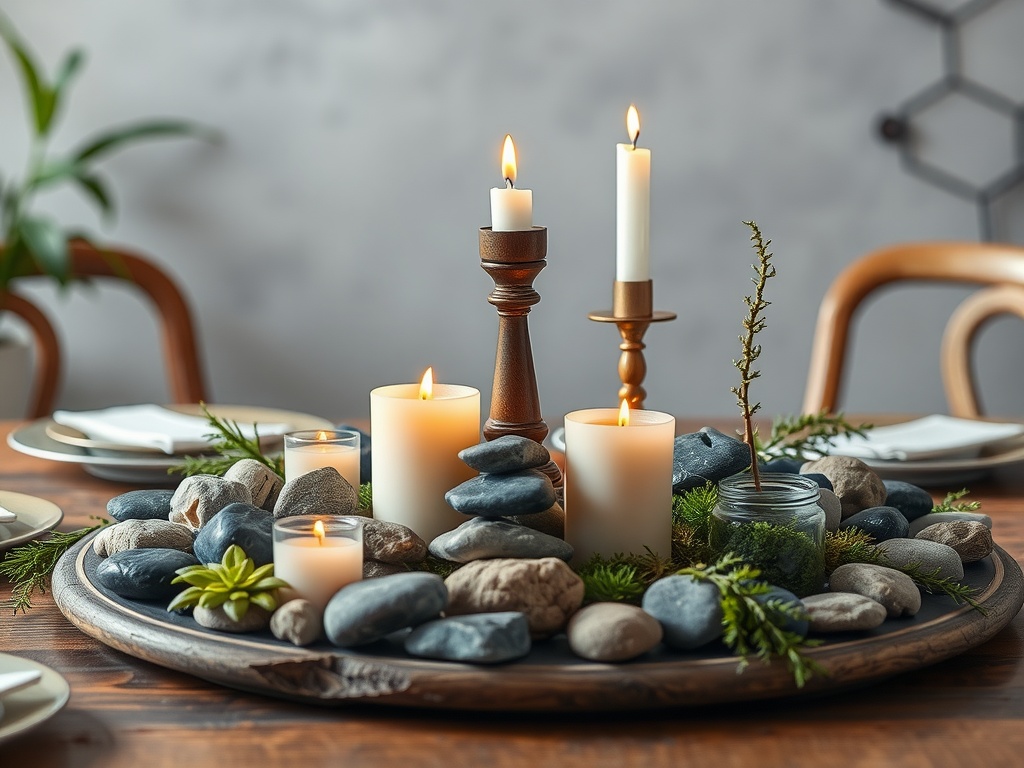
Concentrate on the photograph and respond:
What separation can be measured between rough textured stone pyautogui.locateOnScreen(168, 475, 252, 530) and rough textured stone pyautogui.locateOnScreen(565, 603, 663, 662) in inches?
12.1

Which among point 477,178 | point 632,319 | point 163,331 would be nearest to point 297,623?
point 632,319

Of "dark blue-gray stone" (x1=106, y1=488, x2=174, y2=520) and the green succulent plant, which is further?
"dark blue-gray stone" (x1=106, y1=488, x2=174, y2=520)

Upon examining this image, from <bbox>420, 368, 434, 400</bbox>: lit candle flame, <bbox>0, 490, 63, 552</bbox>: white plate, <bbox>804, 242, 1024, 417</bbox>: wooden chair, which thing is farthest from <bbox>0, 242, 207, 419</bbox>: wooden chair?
<bbox>420, 368, 434, 400</bbox>: lit candle flame

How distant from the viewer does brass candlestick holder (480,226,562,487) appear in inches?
32.5

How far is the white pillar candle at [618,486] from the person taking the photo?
75 cm

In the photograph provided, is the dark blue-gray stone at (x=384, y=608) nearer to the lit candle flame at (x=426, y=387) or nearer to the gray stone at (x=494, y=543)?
the gray stone at (x=494, y=543)

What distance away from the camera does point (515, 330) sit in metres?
0.85

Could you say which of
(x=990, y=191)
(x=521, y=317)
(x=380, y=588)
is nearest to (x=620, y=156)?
(x=521, y=317)

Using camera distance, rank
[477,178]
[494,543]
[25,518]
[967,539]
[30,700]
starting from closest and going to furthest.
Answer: [30,700] < [494,543] < [967,539] < [25,518] < [477,178]

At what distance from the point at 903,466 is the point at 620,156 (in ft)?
1.37

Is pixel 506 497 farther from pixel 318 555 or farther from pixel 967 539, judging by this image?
pixel 967 539

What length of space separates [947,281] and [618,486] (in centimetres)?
134

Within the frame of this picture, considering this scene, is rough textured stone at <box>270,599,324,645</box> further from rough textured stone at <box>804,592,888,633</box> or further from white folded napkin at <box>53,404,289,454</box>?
white folded napkin at <box>53,404,289,454</box>

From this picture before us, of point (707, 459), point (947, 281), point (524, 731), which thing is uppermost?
point (947, 281)
